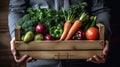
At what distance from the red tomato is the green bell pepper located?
11 cm

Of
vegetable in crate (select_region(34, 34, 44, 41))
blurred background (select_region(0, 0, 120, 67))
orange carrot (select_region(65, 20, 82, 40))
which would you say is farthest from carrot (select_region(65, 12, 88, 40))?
blurred background (select_region(0, 0, 120, 67))

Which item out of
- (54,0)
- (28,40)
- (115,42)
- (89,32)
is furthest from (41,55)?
(115,42)

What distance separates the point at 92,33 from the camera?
3.94 ft

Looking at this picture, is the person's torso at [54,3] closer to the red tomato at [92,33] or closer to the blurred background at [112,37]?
the red tomato at [92,33]

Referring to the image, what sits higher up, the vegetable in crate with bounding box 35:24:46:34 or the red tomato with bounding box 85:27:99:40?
the vegetable in crate with bounding box 35:24:46:34

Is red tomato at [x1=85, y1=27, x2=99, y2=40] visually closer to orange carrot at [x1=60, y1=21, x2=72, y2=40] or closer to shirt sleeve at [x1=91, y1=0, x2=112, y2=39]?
orange carrot at [x1=60, y1=21, x2=72, y2=40]

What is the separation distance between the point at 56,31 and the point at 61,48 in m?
0.07

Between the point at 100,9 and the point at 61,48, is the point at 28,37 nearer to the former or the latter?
the point at 61,48

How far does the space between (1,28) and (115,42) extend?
0.86 m

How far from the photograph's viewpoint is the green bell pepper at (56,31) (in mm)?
1227

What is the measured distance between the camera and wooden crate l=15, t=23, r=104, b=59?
1.21 meters

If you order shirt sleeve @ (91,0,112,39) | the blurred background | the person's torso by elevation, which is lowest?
the blurred background

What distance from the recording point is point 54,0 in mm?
1458

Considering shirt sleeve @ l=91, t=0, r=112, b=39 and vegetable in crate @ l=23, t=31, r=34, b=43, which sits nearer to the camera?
vegetable in crate @ l=23, t=31, r=34, b=43
